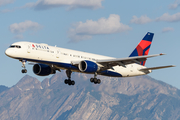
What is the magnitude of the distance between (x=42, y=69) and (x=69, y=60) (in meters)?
7.65

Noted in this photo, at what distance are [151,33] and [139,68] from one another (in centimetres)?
1109

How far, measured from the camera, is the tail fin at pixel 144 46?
258 ft

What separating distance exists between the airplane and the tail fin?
408 cm

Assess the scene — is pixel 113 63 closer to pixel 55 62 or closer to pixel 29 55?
Answer: pixel 55 62

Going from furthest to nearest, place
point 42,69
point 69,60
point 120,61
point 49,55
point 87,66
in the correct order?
1. point 42,69
2. point 120,61
3. point 69,60
4. point 87,66
5. point 49,55

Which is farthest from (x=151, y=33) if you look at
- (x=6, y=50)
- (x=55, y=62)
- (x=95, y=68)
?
(x=6, y=50)

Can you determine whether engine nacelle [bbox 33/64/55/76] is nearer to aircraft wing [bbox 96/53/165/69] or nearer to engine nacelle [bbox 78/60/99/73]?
engine nacelle [bbox 78/60/99/73]

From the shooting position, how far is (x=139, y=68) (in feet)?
248

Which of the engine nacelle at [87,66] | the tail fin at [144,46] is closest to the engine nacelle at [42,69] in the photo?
the engine nacelle at [87,66]

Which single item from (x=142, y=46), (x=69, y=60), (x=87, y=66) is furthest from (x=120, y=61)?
(x=142, y=46)

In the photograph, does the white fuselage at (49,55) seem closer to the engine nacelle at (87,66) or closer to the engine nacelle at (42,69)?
the engine nacelle at (87,66)

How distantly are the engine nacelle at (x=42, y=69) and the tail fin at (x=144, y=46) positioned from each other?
1897 cm

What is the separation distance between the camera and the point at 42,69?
228 ft

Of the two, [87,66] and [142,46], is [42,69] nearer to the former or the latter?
[87,66]
